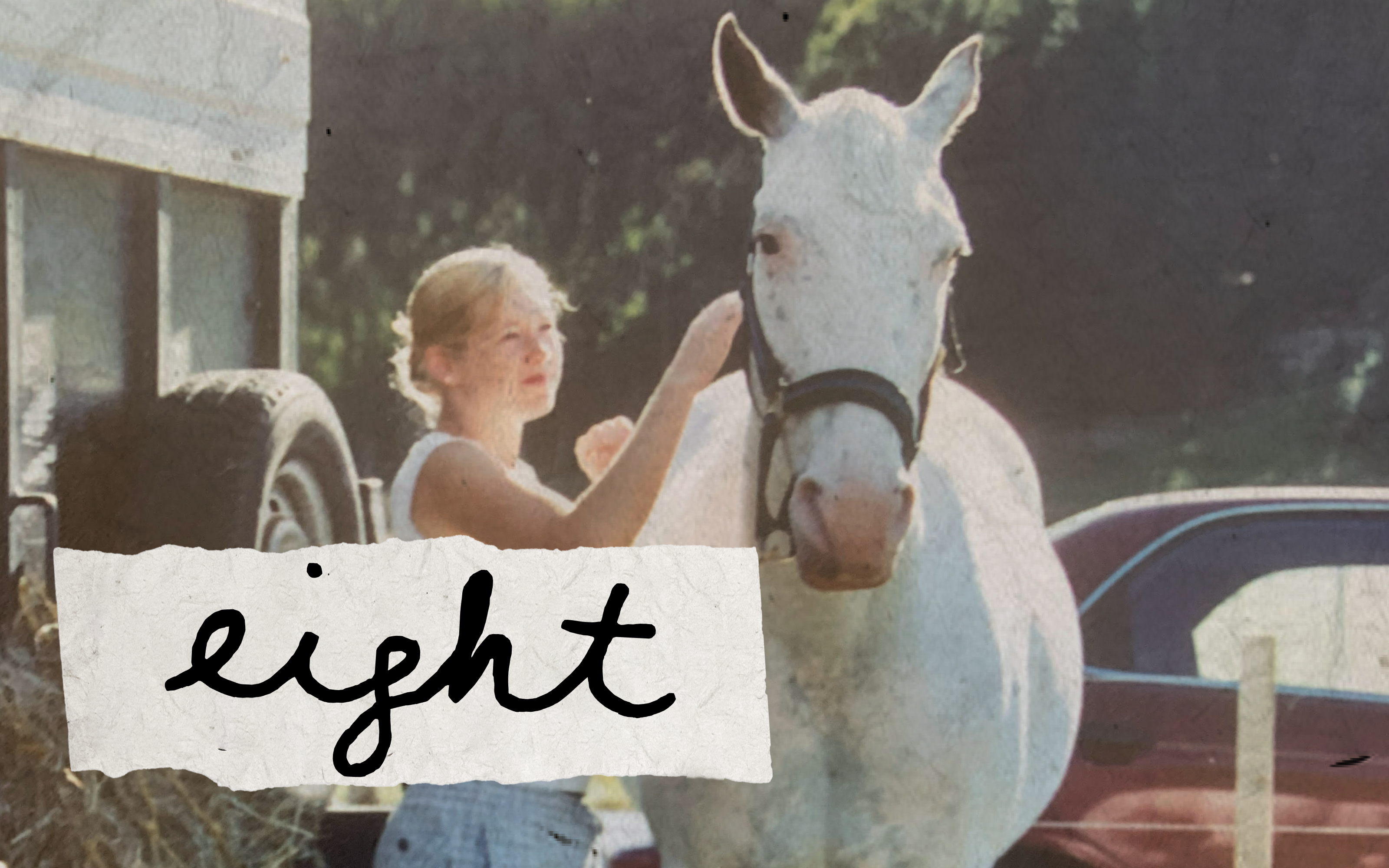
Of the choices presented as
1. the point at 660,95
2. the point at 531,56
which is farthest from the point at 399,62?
the point at 660,95

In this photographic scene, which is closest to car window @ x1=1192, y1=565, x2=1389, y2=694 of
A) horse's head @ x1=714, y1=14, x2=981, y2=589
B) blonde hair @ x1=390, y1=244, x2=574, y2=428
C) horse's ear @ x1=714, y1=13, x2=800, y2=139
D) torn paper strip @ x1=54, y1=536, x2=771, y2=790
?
torn paper strip @ x1=54, y1=536, x2=771, y2=790

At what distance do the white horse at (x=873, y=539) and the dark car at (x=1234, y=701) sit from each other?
0.37 feet

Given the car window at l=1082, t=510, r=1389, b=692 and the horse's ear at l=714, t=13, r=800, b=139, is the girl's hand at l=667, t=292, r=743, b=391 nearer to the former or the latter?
the horse's ear at l=714, t=13, r=800, b=139

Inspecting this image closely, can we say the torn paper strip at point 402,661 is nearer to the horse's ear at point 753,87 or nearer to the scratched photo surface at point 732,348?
the scratched photo surface at point 732,348

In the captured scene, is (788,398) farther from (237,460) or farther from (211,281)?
(211,281)

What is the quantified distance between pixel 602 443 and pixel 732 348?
0.41 m

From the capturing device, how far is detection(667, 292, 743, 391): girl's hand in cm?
219

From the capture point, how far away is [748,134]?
2469 millimetres

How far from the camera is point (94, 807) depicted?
8.75 ft

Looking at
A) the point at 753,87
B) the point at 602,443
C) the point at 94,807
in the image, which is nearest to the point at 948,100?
the point at 753,87

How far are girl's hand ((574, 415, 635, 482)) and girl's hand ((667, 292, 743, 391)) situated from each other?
290mm

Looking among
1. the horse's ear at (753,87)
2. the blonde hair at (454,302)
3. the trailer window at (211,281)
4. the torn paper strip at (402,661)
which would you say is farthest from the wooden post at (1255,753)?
the trailer window at (211,281)

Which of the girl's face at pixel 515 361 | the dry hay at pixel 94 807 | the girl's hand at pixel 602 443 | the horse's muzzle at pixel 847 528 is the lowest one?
the dry hay at pixel 94 807

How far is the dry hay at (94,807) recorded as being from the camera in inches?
104
